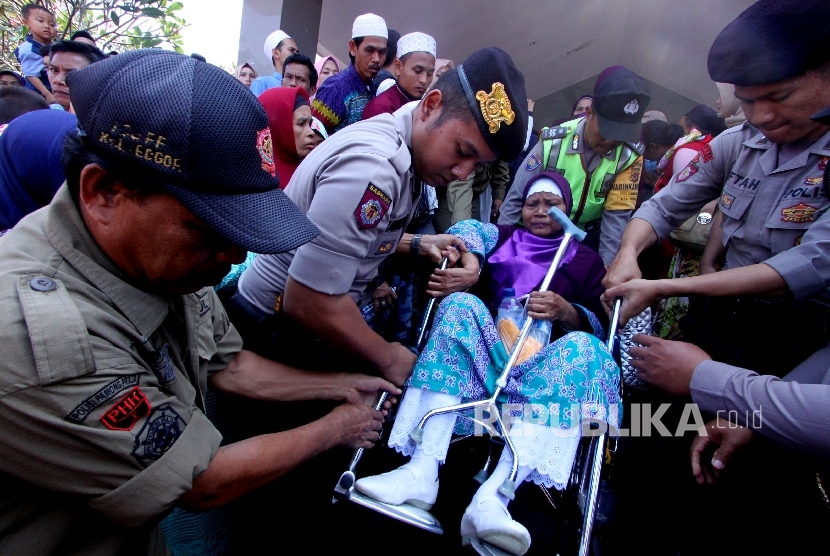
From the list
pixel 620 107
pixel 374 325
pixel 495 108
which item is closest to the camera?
pixel 495 108

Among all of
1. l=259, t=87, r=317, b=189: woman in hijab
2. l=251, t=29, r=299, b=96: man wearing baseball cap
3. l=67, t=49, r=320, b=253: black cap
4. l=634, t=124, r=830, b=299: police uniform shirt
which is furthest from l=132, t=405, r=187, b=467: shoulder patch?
l=251, t=29, r=299, b=96: man wearing baseball cap

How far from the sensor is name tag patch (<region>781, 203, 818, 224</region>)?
1981 mm

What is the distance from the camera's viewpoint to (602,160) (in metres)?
3.54

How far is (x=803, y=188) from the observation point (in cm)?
201

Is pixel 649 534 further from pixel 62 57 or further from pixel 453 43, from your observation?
pixel 453 43

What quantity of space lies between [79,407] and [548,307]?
75.0 inches

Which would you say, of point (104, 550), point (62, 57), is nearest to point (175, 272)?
point (104, 550)

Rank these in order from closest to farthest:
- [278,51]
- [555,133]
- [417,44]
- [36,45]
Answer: [555,133] < [417,44] < [36,45] < [278,51]

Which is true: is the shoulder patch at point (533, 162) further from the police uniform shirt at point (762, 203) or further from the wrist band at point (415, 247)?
the wrist band at point (415, 247)

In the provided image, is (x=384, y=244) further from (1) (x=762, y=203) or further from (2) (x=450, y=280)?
(1) (x=762, y=203)

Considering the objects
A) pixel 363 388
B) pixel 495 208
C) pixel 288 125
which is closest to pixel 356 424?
pixel 363 388

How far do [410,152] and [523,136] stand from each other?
461 mm

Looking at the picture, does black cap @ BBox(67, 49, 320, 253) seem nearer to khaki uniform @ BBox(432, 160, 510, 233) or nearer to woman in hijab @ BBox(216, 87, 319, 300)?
woman in hijab @ BBox(216, 87, 319, 300)

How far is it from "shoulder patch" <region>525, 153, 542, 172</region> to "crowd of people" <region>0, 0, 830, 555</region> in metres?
0.59
